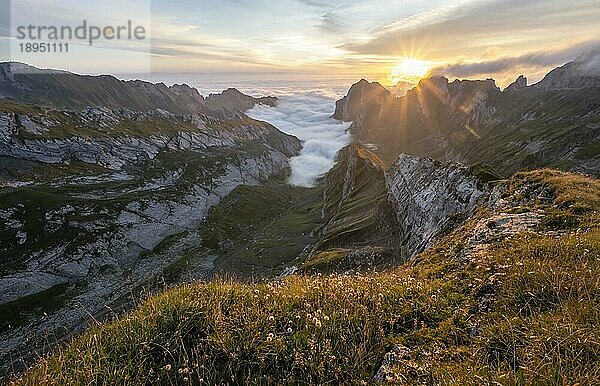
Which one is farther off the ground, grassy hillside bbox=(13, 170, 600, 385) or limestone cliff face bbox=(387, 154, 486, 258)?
grassy hillside bbox=(13, 170, 600, 385)

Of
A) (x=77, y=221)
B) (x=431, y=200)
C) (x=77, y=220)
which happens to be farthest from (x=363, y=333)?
(x=77, y=220)

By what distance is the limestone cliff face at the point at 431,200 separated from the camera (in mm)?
37000

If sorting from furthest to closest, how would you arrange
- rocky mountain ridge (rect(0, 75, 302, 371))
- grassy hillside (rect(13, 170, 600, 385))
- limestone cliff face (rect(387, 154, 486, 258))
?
rocky mountain ridge (rect(0, 75, 302, 371)) → limestone cliff face (rect(387, 154, 486, 258)) → grassy hillside (rect(13, 170, 600, 385))

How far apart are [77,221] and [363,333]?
131 metres

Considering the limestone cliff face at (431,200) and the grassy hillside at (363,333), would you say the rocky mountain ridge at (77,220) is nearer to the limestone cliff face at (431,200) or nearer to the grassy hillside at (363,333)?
the limestone cliff face at (431,200)

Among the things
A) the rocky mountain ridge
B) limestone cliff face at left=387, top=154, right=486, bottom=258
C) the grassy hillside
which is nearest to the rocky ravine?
the rocky mountain ridge

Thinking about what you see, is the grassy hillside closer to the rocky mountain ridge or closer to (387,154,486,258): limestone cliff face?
(387,154,486,258): limestone cliff face

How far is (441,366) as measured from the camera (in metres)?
6.16

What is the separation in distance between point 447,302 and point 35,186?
165 metres

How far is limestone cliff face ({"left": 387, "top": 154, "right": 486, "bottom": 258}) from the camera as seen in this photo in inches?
1457

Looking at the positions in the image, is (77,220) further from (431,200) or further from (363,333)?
(363,333)

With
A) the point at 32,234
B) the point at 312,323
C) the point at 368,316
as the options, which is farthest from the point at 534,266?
the point at 32,234

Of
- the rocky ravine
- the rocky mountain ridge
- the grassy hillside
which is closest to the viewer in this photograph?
the grassy hillside

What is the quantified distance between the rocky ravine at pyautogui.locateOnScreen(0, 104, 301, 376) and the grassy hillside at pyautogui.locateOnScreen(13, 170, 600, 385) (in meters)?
51.6
